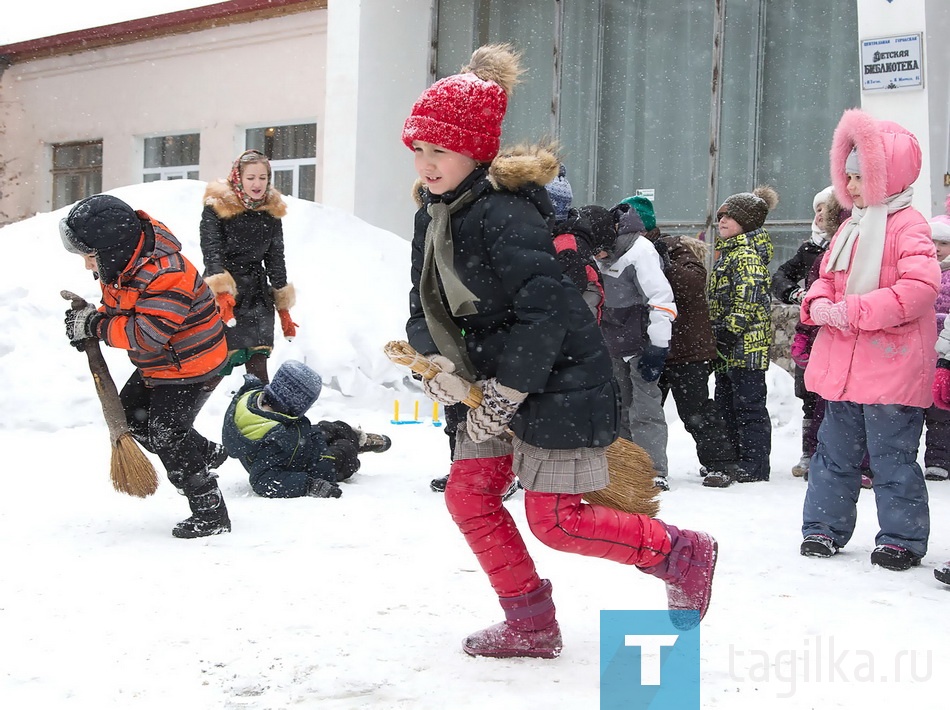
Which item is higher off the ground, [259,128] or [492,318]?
[259,128]

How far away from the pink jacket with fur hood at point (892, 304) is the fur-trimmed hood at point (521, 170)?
1764 mm

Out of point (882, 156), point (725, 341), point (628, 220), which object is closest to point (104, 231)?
point (628, 220)

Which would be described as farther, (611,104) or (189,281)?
(611,104)

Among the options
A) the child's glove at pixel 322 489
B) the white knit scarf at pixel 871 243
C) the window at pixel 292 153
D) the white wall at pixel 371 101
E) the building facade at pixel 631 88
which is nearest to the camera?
the white knit scarf at pixel 871 243

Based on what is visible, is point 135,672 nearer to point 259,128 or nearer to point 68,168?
point 259,128

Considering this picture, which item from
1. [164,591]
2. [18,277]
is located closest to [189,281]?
[164,591]

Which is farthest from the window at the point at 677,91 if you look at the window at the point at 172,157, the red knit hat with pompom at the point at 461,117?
the red knit hat with pompom at the point at 461,117

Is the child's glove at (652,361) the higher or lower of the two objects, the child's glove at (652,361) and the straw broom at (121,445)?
the higher

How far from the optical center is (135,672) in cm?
286

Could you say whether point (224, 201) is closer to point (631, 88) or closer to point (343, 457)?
point (343, 457)

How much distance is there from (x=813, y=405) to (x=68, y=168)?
17829 millimetres

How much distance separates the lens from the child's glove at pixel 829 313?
13.5ft

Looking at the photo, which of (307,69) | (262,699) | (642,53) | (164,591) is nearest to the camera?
(262,699)

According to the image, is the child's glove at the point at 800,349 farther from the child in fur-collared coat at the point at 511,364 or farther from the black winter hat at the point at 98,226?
the black winter hat at the point at 98,226
